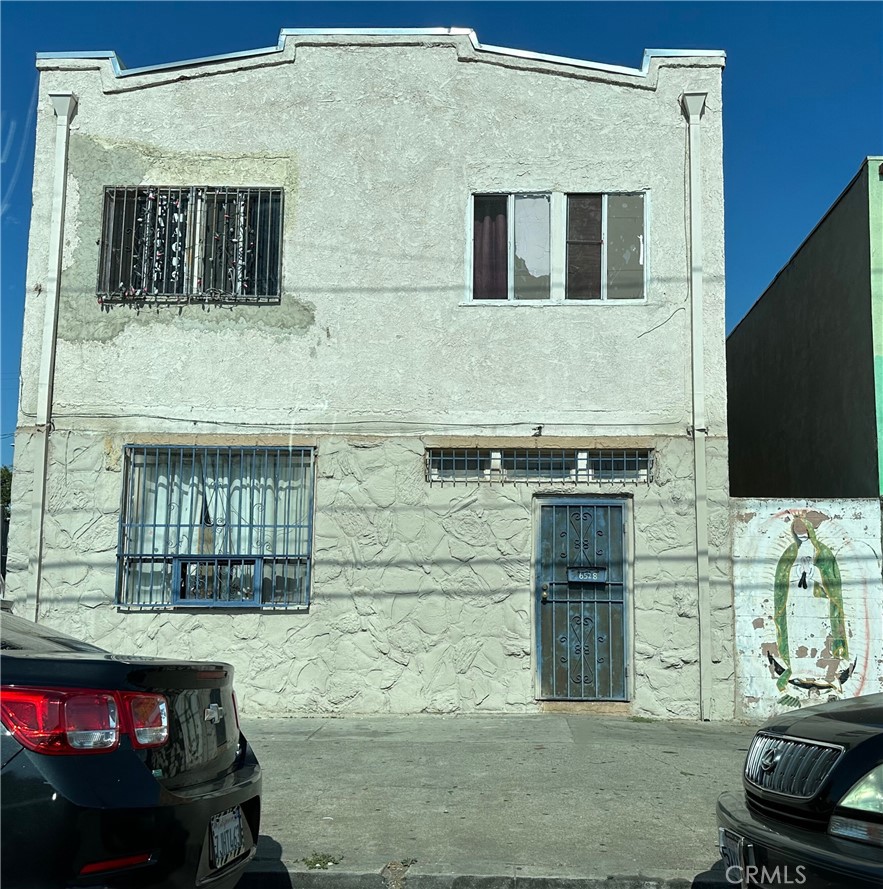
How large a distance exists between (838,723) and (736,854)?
0.60 m

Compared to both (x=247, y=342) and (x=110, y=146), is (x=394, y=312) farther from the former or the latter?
(x=110, y=146)

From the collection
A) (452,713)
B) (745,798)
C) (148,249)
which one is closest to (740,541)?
(452,713)

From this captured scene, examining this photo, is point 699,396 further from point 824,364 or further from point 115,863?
point 115,863

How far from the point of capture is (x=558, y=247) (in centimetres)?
993

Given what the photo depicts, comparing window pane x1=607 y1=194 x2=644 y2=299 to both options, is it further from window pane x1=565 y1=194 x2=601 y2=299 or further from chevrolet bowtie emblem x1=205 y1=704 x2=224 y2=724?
chevrolet bowtie emblem x1=205 y1=704 x2=224 y2=724

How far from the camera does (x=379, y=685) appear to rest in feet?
30.9

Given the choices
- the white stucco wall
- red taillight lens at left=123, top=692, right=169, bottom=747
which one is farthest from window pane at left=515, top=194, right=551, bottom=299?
red taillight lens at left=123, top=692, right=169, bottom=747

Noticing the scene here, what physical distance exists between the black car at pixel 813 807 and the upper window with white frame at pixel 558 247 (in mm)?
6397

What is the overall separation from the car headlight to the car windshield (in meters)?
2.82

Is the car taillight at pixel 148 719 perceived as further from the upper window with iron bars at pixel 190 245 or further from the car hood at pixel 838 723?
the upper window with iron bars at pixel 190 245

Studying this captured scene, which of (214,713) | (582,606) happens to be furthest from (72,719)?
(582,606)

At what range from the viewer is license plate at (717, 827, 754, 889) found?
11.7 ft

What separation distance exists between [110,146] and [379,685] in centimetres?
593

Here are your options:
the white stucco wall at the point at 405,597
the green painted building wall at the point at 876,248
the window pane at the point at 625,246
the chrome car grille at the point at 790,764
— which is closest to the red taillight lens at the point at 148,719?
the chrome car grille at the point at 790,764
